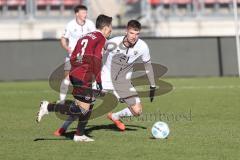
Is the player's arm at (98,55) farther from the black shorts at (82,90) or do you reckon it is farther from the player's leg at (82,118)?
the player's leg at (82,118)

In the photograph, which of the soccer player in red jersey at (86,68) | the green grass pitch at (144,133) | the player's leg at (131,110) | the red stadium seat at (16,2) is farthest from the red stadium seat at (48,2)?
the soccer player in red jersey at (86,68)

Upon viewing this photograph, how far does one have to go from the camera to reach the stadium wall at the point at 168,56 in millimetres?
22062

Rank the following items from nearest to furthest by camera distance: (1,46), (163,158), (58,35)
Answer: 1. (163,158)
2. (1,46)
3. (58,35)

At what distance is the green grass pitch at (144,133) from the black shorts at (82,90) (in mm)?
627

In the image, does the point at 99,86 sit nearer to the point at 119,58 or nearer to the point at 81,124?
the point at 81,124

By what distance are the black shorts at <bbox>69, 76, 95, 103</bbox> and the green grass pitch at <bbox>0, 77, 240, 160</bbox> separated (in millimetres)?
627

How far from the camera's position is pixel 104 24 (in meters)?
8.41

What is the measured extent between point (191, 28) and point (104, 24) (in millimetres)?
24630

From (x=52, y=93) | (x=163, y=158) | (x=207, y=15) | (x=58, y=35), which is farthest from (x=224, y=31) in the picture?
(x=163, y=158)

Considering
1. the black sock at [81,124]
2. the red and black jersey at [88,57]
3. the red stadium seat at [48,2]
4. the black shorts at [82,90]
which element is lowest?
the black sock at [81,124]

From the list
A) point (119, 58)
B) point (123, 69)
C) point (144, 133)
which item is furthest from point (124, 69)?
point (144, 133)

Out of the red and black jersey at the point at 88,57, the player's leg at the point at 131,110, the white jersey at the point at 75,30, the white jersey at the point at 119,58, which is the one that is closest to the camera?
the red and black jersey at the point at 88,57

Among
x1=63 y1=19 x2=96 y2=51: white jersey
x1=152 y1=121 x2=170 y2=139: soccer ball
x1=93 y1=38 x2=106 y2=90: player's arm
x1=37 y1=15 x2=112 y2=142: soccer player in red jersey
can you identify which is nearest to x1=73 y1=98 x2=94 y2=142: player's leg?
x1=37 y1=15 x2=112 y2=142: soccer player in red jersey

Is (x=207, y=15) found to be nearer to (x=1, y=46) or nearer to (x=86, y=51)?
(x=1, y=46)
